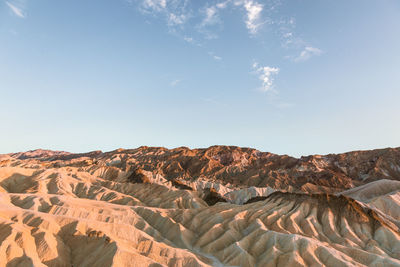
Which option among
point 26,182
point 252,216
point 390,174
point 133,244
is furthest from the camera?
point 390,174

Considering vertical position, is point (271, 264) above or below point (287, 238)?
below

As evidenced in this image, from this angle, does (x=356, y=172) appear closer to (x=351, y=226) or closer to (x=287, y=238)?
(x=351, y=226)

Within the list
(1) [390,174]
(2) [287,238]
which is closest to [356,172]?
(1) [390,174]

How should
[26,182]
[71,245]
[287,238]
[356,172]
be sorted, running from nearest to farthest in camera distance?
[71,245] < [287,238] < [26,182] < [356,172]

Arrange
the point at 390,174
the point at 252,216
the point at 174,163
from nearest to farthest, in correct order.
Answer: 1. the point at 252,216
2. the point at 390,174
3. the point at 174,163

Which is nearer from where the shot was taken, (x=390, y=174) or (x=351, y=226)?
(x=351, y=226)

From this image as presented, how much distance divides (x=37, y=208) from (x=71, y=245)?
22870mm

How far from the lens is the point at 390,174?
136750mm

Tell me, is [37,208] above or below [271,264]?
above

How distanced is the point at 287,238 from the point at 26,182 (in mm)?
76037

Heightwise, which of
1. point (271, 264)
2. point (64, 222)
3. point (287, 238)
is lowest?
point (271, 264)

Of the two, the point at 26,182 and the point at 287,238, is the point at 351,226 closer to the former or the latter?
the point at 287,238

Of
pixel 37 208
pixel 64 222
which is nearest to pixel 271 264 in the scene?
pixel 64 222

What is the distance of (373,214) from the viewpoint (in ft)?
186
